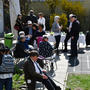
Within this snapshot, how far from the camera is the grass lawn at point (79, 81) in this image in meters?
9.87

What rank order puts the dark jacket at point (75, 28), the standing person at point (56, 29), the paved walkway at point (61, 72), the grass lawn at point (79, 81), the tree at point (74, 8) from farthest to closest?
the tree at point (74, 8)
the standing person at point (56, 29)
the dark jacket at point (75, 28)
the paved walkway at point (61, 72)
the grass lawn at point (79, 81)

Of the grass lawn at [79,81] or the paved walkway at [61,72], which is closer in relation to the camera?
the grass lawn at [79,81]

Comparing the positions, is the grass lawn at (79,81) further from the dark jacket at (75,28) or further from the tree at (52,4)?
the tree at (52,4)

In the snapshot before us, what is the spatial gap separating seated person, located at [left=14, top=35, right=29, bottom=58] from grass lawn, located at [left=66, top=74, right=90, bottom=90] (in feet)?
5.68

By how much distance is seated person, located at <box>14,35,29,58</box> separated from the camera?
1124 centimetres

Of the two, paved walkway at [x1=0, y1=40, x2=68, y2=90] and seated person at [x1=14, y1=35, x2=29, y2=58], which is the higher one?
seated person at [x1=14, y1=35, x2=29, y2=58]

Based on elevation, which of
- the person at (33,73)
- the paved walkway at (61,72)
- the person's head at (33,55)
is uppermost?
the person's head at (33,55)

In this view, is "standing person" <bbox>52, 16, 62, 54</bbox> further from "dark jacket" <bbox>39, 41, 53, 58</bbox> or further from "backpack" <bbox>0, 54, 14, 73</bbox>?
"backpack" <bbox>0, 54, 14, 73</bbox>

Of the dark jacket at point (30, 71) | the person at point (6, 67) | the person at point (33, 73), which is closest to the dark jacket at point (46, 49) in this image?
the person at point (33, 73)

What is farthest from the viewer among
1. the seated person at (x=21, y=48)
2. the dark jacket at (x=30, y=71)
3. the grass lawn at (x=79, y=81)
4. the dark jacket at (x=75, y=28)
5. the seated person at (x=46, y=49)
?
the dark jacket at (x=75, y=28)

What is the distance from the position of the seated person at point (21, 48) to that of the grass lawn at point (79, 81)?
5.68 feet

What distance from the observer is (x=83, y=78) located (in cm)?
1072

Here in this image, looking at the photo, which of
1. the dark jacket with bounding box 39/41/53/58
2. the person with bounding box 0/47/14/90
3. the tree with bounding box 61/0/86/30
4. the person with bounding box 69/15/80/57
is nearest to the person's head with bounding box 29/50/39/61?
the person with bounding box 0/47/14/90

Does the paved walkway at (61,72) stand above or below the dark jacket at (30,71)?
below
